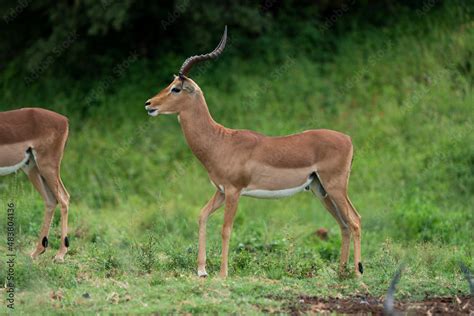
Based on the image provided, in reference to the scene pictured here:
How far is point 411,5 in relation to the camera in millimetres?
16875

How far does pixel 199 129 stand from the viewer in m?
9.05

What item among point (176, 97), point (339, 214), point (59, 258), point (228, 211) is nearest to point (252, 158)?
point (228, 211)

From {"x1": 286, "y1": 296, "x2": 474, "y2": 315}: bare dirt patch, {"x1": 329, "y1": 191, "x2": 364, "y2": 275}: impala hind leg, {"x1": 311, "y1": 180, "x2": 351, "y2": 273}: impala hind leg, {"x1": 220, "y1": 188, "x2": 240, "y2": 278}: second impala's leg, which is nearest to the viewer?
{"x1": 286, "y1": 296, "x2": 474, "y2": 315}: bare dirt patch

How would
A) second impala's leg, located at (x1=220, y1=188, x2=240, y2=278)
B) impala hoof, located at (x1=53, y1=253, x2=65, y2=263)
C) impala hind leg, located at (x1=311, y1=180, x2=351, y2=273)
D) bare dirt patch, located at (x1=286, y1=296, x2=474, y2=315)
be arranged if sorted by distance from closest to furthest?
bare dirt patch, located at (x1=286, y1=296, x2=474, y2=315), second impala's leg, located at (x1=220, y1=188, x2=240, y2=278), impala hind leg, located at (x1=311, y1=180, x2=351, y2=273), impala hoof, located at (x1=53, y1=253, x2=65, y2=263)

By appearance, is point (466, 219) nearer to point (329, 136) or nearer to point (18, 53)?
point (329, 136)

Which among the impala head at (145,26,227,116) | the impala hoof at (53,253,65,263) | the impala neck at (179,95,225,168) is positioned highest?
the impala head at (145,26,227,116)

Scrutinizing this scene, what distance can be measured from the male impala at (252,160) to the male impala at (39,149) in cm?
126

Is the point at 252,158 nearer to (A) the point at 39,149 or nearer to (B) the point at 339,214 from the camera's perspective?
(B) the point at 339,214

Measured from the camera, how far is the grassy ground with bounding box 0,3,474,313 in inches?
323

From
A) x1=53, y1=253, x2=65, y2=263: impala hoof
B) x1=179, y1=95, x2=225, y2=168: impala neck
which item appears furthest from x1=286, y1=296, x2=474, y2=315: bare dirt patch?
x1=53, y1=253, x2=65, y2=263: impala hoof

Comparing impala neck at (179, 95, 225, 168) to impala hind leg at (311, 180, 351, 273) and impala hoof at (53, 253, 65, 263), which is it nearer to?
impala hind leg at (311, 180, 351, 273)

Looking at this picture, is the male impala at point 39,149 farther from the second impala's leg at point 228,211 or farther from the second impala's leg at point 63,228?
the second impala's leg at point 228,211

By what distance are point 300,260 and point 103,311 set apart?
3.13m

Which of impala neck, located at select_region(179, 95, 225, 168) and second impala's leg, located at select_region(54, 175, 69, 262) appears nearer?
impala neck, located at select_region(179, 95, 225, 168)
